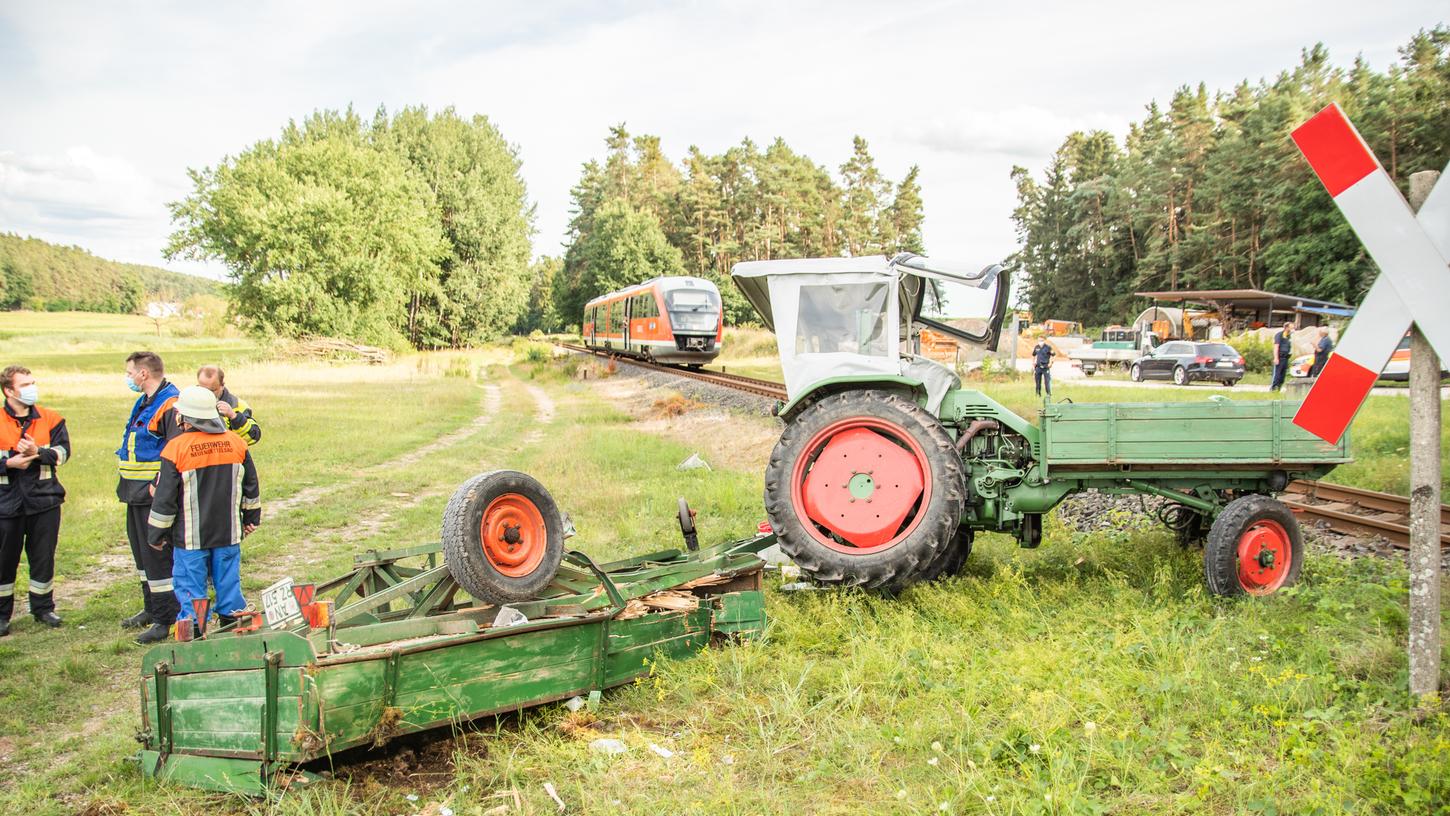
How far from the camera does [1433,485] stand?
12.1ft

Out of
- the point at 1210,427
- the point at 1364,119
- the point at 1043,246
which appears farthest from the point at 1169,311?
the point at 1210,427

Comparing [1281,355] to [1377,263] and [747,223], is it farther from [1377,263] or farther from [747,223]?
[747,223]

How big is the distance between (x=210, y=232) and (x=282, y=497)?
34.3m

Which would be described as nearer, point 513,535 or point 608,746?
point 608,746

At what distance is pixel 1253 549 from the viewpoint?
18.4 ft

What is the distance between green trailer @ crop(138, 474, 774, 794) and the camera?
367 centimetres

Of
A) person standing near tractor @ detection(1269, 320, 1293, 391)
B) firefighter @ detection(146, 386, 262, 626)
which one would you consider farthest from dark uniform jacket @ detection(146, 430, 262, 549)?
person standing near tractor @ detection(1269, 320, 1293, 391)

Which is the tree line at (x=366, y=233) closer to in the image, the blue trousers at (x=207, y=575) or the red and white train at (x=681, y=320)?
the red and white train at (x=681, y=320)

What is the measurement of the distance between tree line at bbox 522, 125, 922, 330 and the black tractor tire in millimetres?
50854

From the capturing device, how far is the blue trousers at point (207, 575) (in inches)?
236

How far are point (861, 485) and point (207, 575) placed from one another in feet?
15.5

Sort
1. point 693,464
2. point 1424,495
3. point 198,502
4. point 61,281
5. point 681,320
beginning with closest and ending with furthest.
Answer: point 1424,495 < point 198,502 < point 693,464 < point 681,320 < point 61,281

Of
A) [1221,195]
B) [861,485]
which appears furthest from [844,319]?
[1221,195]


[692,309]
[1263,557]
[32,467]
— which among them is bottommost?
[1263,557]
